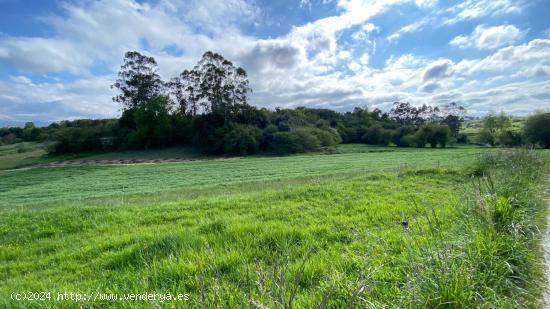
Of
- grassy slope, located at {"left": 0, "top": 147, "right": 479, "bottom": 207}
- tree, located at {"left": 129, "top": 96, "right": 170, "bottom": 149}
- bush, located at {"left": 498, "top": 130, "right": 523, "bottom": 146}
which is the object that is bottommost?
grassy slope, located at {"left": 0, "top": 147, "right": 479, "bottom": 207}

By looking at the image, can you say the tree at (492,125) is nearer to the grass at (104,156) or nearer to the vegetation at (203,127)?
the vegetation at (203,127)

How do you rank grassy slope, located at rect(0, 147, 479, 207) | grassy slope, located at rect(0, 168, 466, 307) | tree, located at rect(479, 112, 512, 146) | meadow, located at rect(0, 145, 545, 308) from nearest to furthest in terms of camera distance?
1. meadow, located at rect(0, 145, 545, 308)
2. grassy slope, located at rect(0, 168, 466, 307)
3. grassy slope, located at rect(0, 147, 479, 207)
4. tree, located at rect(479, 112, 512, 146)

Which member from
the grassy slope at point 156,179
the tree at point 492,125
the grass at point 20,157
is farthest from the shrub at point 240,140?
the tree at point 492,125

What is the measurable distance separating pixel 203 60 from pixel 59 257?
67.4 metres

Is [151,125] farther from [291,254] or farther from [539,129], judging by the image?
[539,129]

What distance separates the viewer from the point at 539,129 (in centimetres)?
5041

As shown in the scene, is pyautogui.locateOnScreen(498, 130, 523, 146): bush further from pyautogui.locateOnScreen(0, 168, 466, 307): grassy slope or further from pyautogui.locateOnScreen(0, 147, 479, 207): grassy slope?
pyautogui.locateOnScreen(0, 168, 466, 307): grassy slope

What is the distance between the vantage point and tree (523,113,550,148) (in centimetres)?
4956

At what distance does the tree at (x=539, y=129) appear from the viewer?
49562mm

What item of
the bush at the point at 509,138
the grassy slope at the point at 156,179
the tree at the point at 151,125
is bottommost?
the grassy slope at the point at 156,179

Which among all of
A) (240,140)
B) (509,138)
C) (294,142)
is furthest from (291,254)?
(509,138)

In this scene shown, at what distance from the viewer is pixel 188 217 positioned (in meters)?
6.59

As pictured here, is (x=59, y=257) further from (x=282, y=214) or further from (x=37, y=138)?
(x=37, y=138)

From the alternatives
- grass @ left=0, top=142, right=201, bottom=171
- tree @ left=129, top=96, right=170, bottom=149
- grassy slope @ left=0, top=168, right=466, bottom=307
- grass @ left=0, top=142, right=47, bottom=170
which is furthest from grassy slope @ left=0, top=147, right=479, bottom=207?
tree @ left=129, top=96, right=170, bottom=149
